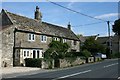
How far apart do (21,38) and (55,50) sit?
633cm

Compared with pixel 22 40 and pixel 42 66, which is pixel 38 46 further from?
pixel 42 66

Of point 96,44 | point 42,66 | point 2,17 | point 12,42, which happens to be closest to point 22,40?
point 12,42

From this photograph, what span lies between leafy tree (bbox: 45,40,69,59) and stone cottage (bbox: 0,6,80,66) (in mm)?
1058

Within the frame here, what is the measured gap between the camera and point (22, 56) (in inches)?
1543

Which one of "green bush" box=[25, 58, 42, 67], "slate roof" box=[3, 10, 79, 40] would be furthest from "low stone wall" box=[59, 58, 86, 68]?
"slate roof" box=[3, 10, 79, 40]

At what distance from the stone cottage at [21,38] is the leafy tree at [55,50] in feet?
3.47

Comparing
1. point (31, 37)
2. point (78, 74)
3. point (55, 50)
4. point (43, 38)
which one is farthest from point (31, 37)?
point (78, 74)

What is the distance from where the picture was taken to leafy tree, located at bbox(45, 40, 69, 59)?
42.3 meters

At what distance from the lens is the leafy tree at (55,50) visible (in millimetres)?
42291

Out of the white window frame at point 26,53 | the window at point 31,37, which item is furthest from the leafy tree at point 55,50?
the white window frame at point 26,53

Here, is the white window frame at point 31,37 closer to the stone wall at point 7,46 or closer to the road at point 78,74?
the stone wall at point 7,46

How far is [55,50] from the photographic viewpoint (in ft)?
144

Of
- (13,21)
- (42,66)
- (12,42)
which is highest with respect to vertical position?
(13,21)

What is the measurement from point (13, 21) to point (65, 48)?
507 inches
